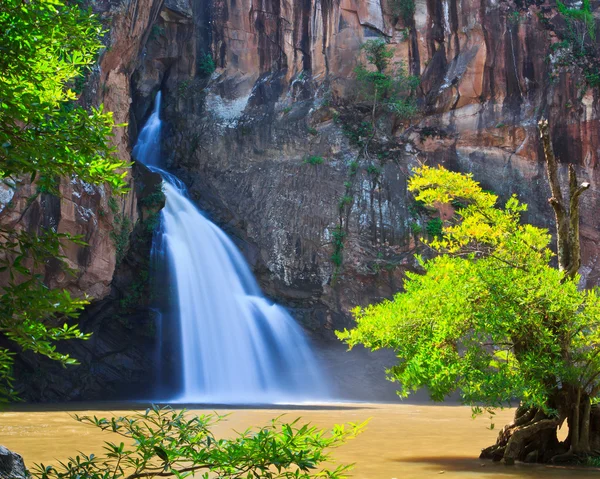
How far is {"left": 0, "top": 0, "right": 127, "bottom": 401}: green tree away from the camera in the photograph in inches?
121

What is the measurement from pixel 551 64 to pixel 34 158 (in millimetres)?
34559

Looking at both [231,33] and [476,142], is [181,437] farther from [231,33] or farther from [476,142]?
[231,33]

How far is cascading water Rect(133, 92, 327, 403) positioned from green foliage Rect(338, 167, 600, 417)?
608 inches

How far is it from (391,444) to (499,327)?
12.1ft

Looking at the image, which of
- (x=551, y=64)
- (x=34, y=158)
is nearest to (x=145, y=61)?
(x=551, y=64)

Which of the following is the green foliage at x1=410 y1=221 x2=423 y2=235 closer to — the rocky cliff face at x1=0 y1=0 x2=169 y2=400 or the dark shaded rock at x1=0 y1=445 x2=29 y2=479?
the rocky cliff face at x1=0 y1=0 x2=169 y2=400

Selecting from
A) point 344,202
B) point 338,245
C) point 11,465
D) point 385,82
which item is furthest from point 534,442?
point 385,82

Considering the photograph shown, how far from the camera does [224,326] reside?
25.7 meters

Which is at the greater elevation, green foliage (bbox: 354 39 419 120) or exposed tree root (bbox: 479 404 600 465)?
green foliage (bbox: 354 39 419 120)

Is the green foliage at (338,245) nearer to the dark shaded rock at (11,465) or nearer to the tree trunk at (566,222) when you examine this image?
the tree trunk at (566,222)

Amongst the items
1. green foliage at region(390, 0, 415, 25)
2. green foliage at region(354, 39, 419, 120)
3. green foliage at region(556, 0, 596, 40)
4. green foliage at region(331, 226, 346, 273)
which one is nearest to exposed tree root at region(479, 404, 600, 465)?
green foliage at region(331, 226, 346, 273)

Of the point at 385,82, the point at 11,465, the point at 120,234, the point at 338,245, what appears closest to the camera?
the point at 11,465

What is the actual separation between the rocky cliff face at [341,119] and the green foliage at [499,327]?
68.6 ft

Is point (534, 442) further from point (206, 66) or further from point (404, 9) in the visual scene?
point (404, 9)
